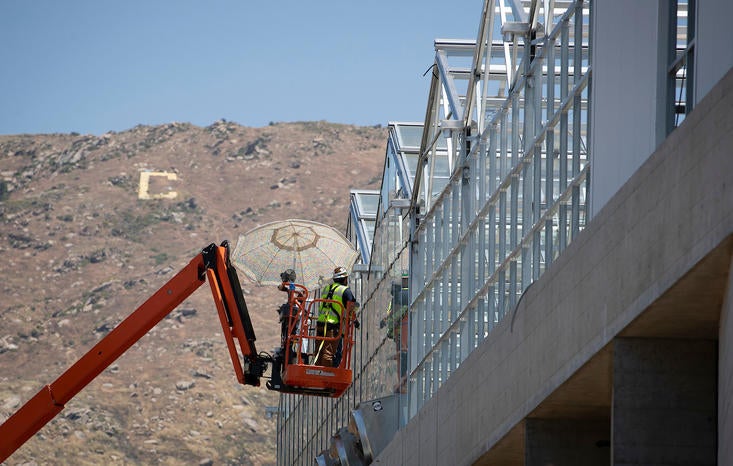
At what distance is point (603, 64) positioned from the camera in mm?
17906

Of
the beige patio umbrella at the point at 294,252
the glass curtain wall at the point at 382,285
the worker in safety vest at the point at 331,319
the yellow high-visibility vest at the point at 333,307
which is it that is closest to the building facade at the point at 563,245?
the glass curtain wall at the point at 382,285

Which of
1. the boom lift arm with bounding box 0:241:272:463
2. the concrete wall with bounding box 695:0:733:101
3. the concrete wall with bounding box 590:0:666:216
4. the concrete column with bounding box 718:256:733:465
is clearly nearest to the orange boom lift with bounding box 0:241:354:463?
the boom lift arm with bounding box 0:241:272:463

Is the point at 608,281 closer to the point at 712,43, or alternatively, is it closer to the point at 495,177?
the point at 712,43

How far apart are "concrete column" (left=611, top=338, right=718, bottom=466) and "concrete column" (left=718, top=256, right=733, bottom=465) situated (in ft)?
6.37

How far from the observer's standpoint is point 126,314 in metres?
165

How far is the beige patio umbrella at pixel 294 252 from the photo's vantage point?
2636 cm

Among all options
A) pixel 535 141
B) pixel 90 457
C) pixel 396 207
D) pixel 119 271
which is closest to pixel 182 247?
pixel 119 271

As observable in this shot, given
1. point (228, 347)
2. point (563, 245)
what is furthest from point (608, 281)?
point (228, 347)

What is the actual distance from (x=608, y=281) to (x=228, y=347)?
11.5 meters

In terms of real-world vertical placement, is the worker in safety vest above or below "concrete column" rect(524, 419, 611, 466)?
above

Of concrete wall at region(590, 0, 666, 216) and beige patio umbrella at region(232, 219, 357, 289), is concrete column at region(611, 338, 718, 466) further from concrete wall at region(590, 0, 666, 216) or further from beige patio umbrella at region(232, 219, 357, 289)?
beige patio umbrella at region(232, 219, 357, 289)

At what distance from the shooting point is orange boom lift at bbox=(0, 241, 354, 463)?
25516 mm

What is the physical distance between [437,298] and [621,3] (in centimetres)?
1223

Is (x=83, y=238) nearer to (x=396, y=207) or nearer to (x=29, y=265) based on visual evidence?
(x=29, y=265)
